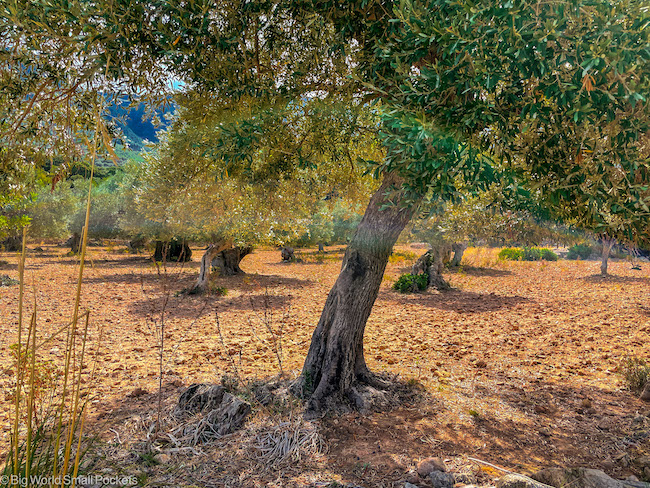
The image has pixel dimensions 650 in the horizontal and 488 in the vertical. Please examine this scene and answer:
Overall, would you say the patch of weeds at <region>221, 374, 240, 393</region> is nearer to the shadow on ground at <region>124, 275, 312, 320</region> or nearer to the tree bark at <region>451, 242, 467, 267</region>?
the shadow on ground at <region>124, 275, 312, 320</region>

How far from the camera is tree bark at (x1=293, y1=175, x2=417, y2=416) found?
571 cm

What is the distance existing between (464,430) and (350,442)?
59.7 inches

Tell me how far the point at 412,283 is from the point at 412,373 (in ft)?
36.9

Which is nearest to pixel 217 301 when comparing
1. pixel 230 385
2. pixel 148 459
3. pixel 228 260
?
pixel 228 260

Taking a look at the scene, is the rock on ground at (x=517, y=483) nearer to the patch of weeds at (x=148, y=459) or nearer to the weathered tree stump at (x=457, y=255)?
the patch of weeds at (x=148, y=459)

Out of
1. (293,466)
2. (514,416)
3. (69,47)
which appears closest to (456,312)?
(514,416)

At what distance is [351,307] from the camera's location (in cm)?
580

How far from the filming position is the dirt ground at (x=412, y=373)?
439 centimetres

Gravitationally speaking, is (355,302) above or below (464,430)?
above

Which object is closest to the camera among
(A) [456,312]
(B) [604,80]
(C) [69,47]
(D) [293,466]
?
(B) [604,80]

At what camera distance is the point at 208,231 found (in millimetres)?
16625

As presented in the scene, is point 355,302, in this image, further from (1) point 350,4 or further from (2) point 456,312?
(2) point 456,312

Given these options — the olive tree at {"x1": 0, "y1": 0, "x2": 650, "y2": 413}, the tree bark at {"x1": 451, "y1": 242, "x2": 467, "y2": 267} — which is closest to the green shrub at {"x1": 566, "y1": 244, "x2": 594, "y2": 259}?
the tree bark at {"x1": 451, "y1": 242, "x2": 467, "y2": 267}

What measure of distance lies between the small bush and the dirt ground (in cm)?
134
